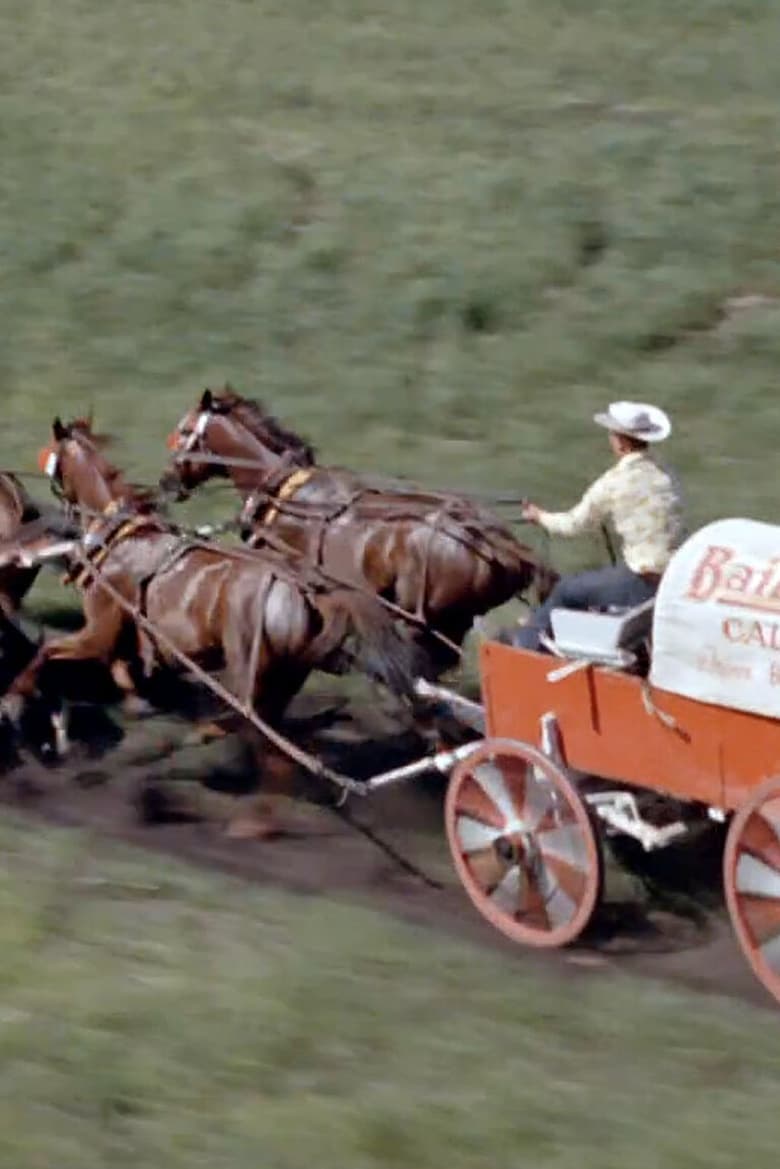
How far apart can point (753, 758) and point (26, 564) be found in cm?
546

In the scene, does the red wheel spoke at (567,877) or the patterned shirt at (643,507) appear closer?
the red wheel spoke at (567,877)

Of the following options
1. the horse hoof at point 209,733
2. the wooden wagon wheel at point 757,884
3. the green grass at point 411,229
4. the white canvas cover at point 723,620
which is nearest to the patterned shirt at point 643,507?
the white canvas cover at point 723,620

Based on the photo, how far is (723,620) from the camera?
29.9 feet

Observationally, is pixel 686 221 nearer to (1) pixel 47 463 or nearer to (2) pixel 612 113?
(2) pixel 612 113

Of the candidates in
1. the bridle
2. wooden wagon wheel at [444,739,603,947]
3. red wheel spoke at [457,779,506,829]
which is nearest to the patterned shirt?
wooden wagon wheel at [444,739,603,947]

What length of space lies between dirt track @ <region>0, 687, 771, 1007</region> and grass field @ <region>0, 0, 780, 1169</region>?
0.50 meters

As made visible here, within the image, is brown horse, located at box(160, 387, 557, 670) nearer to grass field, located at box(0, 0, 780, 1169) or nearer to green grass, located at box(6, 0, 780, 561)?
grass field, located at box(0, 0, 780, 1169)

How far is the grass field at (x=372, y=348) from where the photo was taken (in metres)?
8.16

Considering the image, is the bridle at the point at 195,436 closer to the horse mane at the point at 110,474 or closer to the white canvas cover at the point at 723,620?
the horse mane at the point at 110,474

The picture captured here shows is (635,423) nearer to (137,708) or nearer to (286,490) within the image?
(286,490)

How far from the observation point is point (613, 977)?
9.61 metres

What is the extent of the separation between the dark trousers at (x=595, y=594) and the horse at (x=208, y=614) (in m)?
1.23

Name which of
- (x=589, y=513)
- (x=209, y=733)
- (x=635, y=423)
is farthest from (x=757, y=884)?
(x=209, y=733)

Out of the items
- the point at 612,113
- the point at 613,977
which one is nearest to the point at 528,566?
the point at 613,977
